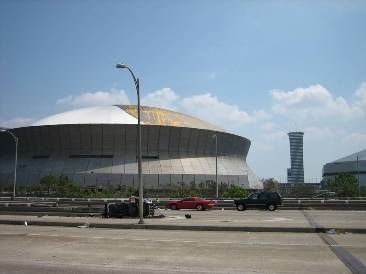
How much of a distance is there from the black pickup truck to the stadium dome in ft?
144

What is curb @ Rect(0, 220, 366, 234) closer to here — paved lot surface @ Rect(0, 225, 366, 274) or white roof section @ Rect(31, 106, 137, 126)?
paved lot surface @ Rect(0, 225, 366, 274)

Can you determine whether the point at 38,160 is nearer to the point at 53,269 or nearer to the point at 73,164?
the point at 73,164

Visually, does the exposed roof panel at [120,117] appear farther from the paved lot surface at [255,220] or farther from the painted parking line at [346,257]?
the painted parking line at [346,257]

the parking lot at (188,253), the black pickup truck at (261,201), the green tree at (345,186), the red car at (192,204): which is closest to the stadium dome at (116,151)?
the green tree at (345,186)


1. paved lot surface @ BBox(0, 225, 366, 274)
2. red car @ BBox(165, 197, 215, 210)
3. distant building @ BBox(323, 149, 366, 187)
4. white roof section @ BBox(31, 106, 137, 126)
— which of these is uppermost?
white roof section @ BBox(31, 106, 137, 126)

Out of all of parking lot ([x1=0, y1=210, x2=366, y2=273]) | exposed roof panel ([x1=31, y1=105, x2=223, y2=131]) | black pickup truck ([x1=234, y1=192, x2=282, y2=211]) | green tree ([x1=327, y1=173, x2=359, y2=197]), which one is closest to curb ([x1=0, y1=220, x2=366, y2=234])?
parking lot ([x1=0, y1=210, x2=366, y2=273])

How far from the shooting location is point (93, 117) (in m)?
94.0

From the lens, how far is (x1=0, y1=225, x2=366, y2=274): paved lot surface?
1057 cm

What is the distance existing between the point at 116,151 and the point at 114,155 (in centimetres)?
106

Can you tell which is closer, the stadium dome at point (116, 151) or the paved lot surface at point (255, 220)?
the paved lot surface at point (255, 220)

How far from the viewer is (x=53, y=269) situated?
10500 mm

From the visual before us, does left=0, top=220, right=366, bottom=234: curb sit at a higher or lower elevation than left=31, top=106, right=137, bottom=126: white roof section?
lower

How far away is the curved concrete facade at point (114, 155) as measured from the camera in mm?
84562

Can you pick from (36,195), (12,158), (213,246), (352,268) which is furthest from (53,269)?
(12,158)
